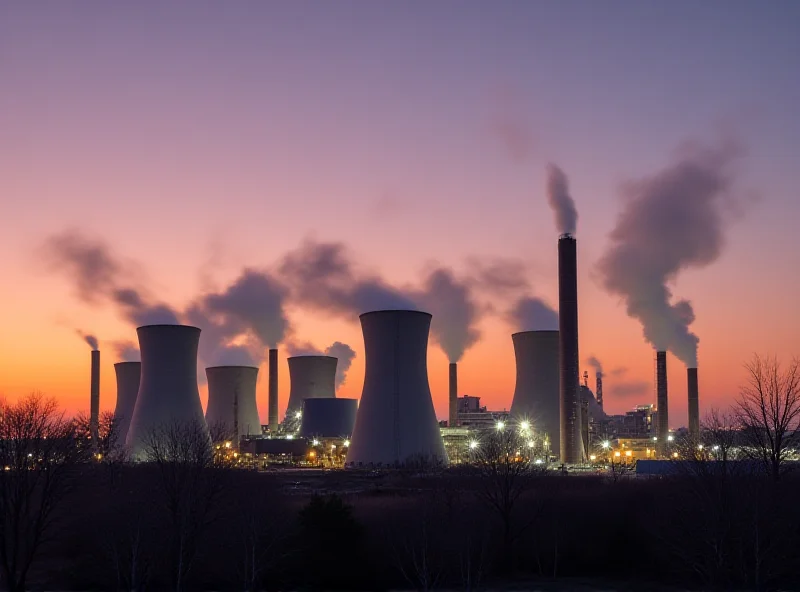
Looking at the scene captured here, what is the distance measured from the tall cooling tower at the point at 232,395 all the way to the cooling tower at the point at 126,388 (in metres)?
4.94

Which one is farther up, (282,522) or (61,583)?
(282,522)

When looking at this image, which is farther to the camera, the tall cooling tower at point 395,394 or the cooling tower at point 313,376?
the cooling tower at point 313,376

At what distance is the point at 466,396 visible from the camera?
344ft

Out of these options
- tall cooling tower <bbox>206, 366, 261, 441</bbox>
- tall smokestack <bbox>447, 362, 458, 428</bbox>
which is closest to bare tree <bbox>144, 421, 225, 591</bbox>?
tall cooling tower <bbox>206, 366, 261, 441</bbox>

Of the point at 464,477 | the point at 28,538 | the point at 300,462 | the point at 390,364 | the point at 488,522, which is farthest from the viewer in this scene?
the point at 300,462

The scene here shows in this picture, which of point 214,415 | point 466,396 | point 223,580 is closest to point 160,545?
point 223,580

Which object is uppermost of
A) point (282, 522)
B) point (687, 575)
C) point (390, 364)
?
point (390, 364)

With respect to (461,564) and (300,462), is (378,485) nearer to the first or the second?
(461,564)

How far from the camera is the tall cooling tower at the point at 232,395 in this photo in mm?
58531

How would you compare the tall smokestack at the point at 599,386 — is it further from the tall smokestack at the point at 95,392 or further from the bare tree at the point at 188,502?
the bare tree at the point at 188,502

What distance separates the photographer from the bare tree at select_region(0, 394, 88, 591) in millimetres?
20297

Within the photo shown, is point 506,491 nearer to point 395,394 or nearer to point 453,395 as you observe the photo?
point 395,394

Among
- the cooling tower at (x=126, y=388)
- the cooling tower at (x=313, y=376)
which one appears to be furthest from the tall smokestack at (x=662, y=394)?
the cooling tower at (x=126, y=388)

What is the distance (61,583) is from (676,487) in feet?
52.8
